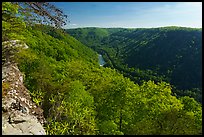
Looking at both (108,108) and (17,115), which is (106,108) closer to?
(108,108)

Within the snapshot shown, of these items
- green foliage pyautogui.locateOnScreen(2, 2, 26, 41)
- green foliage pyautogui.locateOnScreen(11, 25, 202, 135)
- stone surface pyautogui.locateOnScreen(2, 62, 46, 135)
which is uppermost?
green foliage pyautogui.locateOnScreen(2, 2, 26, 41)

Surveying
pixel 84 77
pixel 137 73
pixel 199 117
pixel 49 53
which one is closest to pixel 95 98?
pixel 84 77

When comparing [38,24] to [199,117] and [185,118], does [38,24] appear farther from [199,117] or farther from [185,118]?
[199,117]

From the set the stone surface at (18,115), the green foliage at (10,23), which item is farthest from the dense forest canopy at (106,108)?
the green foliage at (10,23)

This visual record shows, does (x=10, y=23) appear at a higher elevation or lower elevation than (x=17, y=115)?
higher

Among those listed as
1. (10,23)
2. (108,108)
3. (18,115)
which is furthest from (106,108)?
(10,23)

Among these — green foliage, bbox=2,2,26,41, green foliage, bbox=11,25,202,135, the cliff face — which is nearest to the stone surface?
the cliff face

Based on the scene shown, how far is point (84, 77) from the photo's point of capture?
4659cm

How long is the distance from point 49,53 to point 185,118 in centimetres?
5533

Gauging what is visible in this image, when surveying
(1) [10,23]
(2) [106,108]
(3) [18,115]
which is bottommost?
(2) [106,108]

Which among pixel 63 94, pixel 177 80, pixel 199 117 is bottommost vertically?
pixel 177 80

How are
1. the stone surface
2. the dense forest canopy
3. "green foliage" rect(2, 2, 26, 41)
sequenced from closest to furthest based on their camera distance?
"green foliage" rect(2, 2, 26, 41) → the stone surface → the dense forest canopy

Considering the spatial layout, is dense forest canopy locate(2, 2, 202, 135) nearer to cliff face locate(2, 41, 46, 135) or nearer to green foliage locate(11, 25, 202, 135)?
green foliage locate(11, 25, 202, 135)

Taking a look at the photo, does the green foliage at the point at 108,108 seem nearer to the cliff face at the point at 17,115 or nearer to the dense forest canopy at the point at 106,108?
the dense forest canopy at the point at 106,108
